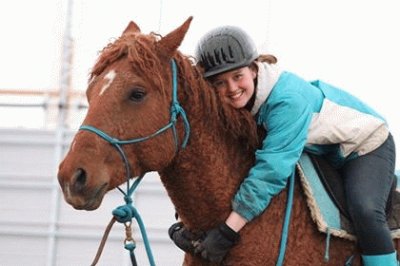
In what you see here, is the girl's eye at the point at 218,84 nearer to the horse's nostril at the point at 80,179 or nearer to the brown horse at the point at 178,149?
the brown horse at the point at 178,149

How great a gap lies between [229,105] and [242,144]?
0.20 m

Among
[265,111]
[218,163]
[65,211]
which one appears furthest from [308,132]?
[65,211]

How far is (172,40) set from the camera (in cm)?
294

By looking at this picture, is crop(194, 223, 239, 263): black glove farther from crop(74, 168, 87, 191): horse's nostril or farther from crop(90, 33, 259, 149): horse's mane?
crop(74, 168, 87, 191): horse's nostril

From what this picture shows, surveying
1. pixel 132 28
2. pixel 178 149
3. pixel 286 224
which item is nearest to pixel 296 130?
pixel 286 224

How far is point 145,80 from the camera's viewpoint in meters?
2.85

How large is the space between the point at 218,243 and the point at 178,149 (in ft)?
1.38

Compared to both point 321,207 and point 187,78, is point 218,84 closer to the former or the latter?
point 187,78

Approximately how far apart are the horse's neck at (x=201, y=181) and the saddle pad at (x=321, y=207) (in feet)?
1.04

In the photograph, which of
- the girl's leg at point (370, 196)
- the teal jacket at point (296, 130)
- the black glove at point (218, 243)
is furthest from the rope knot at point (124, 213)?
the girl's leg at point (370, 196)

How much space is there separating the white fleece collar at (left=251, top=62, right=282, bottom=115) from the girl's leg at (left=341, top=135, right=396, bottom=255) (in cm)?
50

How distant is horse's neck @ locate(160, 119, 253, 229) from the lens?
9.93 feet

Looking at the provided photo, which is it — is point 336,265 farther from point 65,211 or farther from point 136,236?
point 65,211

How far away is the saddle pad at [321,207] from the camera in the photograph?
3.06 m
